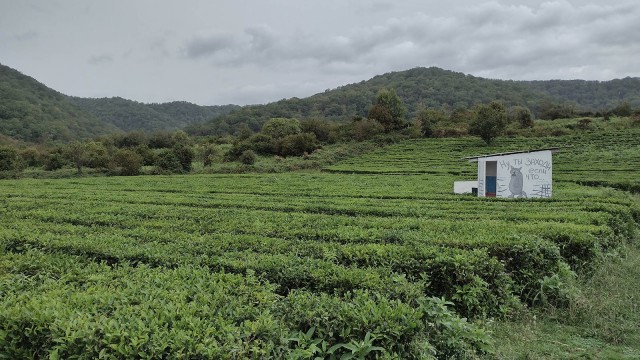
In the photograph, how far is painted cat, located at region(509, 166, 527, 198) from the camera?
19141 mm

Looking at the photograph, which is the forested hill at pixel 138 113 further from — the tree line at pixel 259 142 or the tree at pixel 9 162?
the tree at pixel 9 162

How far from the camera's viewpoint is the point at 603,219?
11.6 m

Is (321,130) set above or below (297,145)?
above

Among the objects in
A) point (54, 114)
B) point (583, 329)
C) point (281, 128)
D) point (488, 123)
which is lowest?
point (583, 329)

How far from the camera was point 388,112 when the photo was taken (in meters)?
73.5

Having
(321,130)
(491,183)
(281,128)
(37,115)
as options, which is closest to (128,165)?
(281,128)

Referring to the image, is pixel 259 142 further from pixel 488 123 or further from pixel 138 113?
pixel 138 113

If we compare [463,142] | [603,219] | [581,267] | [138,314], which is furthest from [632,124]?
[138,314]

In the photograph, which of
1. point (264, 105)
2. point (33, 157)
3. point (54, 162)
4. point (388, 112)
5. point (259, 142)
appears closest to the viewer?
point (54, 162)

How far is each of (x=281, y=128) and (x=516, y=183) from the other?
5562cm

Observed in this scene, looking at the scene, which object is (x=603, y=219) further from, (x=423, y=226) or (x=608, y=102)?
(x=608, y=102)

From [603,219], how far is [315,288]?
9.88 meters

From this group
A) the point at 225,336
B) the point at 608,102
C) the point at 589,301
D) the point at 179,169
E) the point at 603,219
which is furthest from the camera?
the point at 608,102

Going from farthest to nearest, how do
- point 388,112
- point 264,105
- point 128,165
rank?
point 264,105 → point 388,112 → point 128,165
